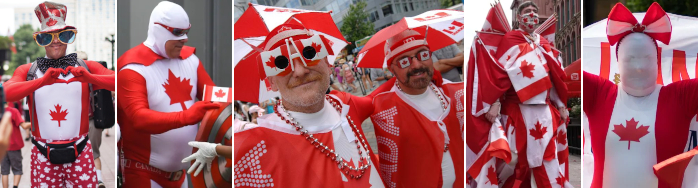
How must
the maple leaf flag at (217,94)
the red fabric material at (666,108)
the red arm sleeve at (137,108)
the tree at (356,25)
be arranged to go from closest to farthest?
the red arm sleeve at (137,108), the maple leaf flag at (217,94), the tree at (356,25), the red fabric material at (666,108)

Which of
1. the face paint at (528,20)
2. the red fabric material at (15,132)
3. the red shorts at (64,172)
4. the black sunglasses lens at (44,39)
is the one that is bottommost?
the red shorts at (64,172)

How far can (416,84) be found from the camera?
3.20 metres

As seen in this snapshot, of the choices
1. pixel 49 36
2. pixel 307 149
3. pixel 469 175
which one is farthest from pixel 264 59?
pixel 469 175

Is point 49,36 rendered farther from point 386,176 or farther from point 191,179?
point 386,176

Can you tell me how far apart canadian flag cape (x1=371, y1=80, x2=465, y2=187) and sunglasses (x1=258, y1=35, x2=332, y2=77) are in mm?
502

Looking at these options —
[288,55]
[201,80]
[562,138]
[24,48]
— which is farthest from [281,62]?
[562,138]

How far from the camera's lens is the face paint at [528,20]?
3.32 meters

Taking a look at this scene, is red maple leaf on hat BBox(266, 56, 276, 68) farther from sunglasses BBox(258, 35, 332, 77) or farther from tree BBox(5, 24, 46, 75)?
tree BBox(5, 24, 46, 75)

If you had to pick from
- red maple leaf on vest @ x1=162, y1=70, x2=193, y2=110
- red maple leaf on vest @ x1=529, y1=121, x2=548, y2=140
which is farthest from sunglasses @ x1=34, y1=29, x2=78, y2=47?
red maple leaf on vest @ x1=529, y1=121, x2=548, y2=140

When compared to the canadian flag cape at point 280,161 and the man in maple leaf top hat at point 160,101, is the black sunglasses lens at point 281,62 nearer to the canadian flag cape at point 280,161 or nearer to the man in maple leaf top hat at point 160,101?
the canadian flag cape at point 280,161

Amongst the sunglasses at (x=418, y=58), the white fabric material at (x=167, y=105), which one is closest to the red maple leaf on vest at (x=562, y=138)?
the sunglasses at (x=418, y=58)

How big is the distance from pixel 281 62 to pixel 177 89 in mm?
529

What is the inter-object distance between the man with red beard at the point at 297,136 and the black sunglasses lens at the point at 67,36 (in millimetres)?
789

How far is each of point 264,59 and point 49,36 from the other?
0.90 meters
